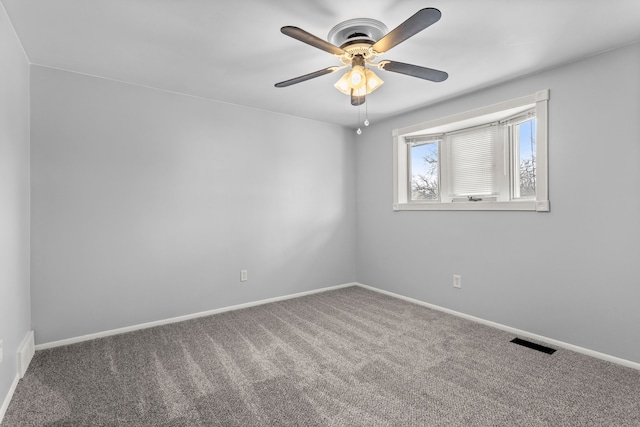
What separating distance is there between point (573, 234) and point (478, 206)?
0.83 metres

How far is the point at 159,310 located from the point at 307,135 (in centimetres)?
263

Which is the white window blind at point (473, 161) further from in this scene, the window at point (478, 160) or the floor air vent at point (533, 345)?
the floor air vent at point (533, 345)

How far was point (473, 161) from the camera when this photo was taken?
3.57 m

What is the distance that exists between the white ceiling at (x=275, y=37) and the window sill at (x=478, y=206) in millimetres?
1056

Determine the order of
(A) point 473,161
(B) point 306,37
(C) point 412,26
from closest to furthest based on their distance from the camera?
(C) point 412,26
(B) point 306,37
(A) point 473,161

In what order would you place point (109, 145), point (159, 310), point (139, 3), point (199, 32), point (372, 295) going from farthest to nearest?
point (372, 295) → point (159, 310) → point (109, 145) → point (199, 32) → point (139, 3)

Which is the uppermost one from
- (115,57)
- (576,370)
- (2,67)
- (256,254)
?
(115,57)

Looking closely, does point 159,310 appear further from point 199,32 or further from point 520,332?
point 520,332

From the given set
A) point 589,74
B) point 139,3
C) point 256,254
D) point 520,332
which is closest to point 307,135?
point 256,254

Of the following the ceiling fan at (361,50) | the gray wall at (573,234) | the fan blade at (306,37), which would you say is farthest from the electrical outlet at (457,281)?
the fan blade at (306,37)

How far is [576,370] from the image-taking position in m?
2.25

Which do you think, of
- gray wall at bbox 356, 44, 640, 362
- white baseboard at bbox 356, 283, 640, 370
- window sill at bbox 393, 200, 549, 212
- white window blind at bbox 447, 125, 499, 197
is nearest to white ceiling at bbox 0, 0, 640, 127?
gray wall at bbox 356, 44, 640, 362

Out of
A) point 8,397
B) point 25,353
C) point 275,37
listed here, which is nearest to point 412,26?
point 275,37

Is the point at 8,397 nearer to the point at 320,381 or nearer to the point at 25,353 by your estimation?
the point at 25,353
